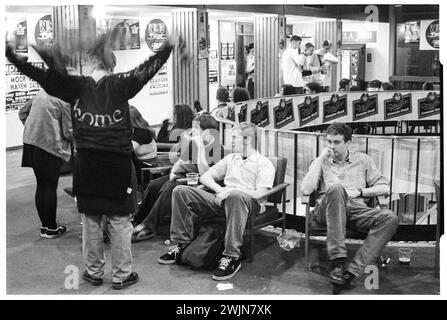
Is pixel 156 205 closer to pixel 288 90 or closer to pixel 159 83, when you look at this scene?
pixel 288 90

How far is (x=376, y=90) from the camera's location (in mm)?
9922

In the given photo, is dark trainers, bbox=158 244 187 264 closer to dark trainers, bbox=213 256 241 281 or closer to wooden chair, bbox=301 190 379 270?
dark trainers, bbox=213 256 241 281

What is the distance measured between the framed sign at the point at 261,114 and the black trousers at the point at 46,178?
362 centimetres

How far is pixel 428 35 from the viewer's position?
55.7 ft

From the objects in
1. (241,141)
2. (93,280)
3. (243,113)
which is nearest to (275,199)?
(241,141)

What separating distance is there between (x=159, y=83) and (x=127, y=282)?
27.7ft

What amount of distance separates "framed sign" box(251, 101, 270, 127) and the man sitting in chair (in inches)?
153

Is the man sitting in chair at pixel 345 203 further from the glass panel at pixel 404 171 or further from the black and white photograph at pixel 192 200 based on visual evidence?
the glass panel at pixel 404 171

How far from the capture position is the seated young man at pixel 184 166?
14.9ft

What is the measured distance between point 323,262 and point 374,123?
597cm

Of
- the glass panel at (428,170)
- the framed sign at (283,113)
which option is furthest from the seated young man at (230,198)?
the framed sign at (283,113)
